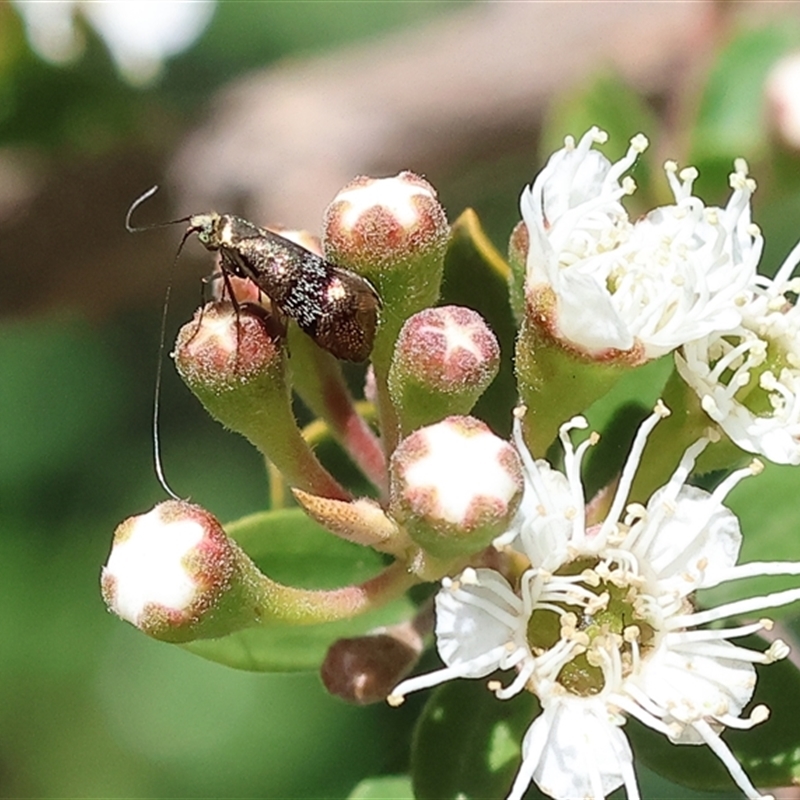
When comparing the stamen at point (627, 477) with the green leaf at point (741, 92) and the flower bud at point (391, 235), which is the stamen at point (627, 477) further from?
the green leaf at point (741, 92)

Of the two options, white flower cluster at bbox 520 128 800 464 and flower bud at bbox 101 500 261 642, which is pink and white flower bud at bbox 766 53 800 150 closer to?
white flower cluster at bbox 520 128 800 464

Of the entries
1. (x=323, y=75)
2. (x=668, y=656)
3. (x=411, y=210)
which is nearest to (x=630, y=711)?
(x=668, y=656)

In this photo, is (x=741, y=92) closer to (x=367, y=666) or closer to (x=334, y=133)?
(x=334, y=133)

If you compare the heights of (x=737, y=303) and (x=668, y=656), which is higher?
(x=737, y=303)

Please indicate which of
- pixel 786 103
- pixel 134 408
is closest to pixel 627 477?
pixel 786 103

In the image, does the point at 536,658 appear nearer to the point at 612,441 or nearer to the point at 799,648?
the point at 612,441

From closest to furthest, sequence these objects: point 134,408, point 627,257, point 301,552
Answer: point 627,257 → point 301,552 → point 134,408
